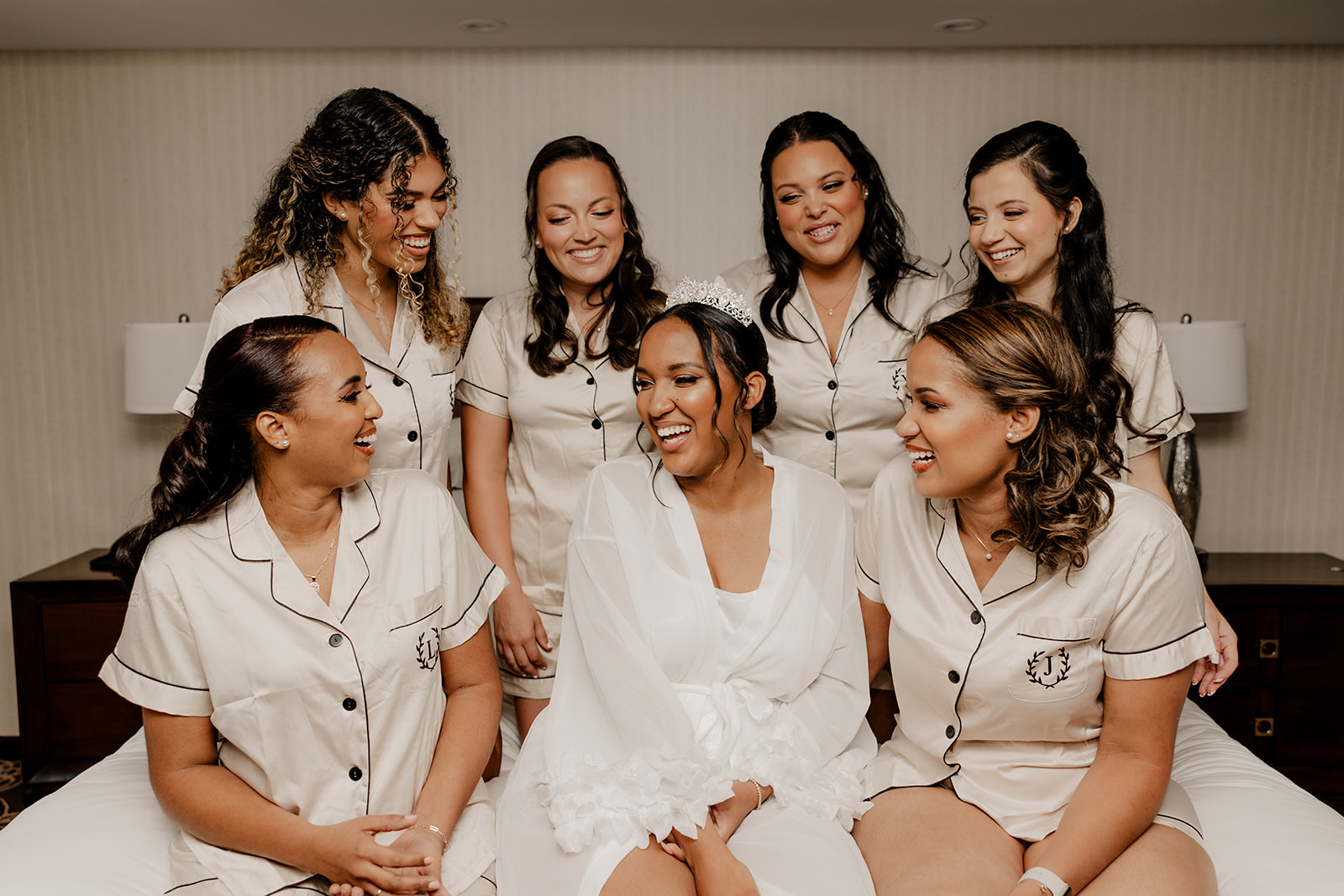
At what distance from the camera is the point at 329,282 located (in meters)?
2.19

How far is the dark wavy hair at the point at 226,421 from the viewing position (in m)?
1.75

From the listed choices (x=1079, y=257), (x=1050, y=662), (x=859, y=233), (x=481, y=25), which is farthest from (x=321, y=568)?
(x=481, y=25)

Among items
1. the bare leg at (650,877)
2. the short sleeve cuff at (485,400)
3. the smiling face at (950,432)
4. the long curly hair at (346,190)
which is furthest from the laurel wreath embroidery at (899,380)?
the bare leg at (650,877)

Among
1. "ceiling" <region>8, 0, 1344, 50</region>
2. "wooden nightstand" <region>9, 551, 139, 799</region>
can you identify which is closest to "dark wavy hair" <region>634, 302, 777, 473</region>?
"ceiling" <region>8, 0, 1344, 50</region>

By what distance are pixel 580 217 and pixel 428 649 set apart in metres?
1.06

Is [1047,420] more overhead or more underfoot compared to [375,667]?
more overhead

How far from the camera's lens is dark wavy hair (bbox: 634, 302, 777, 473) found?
6.55 ft

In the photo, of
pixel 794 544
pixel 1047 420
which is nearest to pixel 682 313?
pixel 794 544

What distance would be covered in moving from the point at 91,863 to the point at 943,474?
170 centimetres

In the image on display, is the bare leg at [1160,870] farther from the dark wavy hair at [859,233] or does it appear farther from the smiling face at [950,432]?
the dark wavy hair at [859,233]

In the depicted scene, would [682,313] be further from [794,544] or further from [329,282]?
A: [329,282]

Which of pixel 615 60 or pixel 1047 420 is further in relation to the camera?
pixel 615 60

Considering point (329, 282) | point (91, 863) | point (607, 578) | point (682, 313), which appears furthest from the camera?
point (329, 282)

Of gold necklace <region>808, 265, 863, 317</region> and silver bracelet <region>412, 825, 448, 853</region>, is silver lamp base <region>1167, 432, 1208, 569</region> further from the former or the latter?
silver bracelet <region>412, 825, 448, 853</region>
